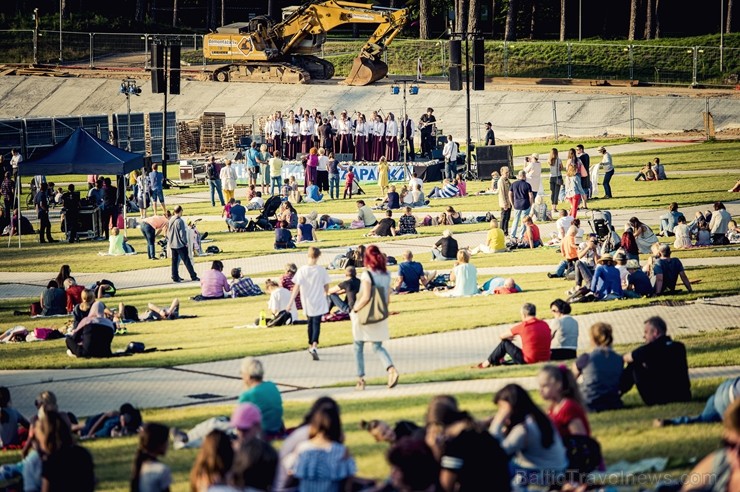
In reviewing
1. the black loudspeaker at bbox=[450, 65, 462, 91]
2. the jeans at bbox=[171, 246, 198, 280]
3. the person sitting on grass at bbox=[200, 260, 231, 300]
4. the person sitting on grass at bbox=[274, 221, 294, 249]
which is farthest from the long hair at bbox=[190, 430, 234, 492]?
the black loudspeaker at bbox=[450, 65, 462, 91]

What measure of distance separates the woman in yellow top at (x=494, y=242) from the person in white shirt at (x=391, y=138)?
17.8m

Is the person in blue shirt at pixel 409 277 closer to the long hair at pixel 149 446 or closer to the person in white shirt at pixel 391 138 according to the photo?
the long hair at pixel 149 446

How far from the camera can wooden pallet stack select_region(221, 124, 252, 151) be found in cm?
5697

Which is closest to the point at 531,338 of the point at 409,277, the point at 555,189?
the point at 409,277

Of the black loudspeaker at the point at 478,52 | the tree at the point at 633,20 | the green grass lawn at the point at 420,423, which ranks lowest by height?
the green grass lawn at the point at 420,423

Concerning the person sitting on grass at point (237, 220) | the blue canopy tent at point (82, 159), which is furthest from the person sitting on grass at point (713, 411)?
the person sitting on grass at point (237, 220)

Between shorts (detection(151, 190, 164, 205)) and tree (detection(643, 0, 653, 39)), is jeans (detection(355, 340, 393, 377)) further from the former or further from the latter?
tree (detection(643, 0, 653, 39))

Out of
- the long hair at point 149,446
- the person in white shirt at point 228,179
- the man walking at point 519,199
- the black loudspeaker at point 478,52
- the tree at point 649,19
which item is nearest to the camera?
the long hair at point 149,446

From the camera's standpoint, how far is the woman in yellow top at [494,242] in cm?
2838

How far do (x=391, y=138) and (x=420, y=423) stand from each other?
33.7m

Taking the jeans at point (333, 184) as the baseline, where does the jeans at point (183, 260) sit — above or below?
below

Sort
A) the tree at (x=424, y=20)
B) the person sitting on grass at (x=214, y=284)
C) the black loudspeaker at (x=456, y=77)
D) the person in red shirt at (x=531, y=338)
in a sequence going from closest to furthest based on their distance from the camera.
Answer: the person in red shirt at (x=531, y=338) < the person sitting on grass at (x=214, y=284) < the black loudspeaker at (x=456, y=77) < the tree at (x=424, y=20)

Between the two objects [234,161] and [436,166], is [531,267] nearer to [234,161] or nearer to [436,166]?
[436,166]

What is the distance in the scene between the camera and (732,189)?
35.7m
